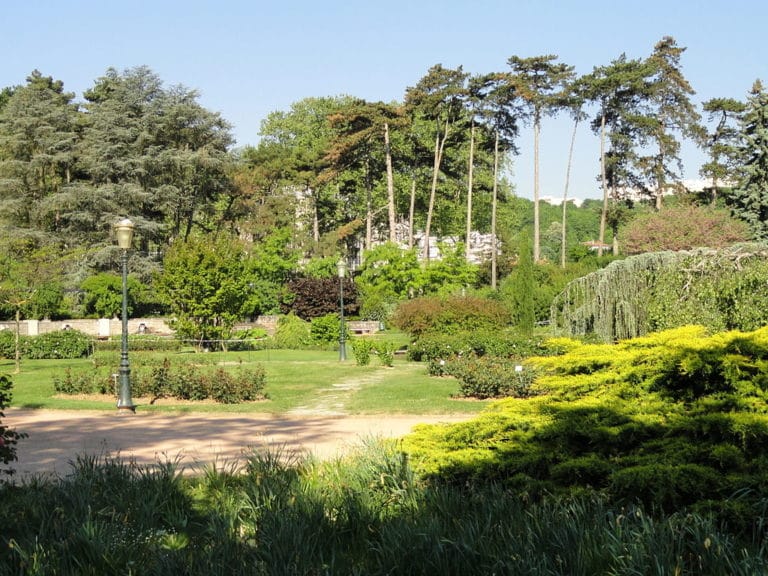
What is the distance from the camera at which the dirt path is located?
371 inches

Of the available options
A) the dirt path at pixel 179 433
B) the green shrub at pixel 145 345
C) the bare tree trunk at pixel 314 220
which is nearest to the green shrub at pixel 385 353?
the dirt path at pixel 179 433

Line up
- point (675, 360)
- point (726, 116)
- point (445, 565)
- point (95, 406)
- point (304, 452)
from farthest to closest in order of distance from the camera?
point (726, 116)
point (95, 406)
point (304, 452)
point (675, 360)
point (445, 565)

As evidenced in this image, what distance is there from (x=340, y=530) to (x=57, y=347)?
25465 mm

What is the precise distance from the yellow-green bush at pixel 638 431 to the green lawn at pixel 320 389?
6.51 m

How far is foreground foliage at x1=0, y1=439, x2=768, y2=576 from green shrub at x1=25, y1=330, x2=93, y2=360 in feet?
75.4

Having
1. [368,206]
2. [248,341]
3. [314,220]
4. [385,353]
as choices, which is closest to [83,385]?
[385,353]

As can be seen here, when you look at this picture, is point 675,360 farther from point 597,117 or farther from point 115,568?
point 597,117

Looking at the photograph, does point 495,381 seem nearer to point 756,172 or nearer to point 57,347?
point 57,347

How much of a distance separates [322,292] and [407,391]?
25036 mm

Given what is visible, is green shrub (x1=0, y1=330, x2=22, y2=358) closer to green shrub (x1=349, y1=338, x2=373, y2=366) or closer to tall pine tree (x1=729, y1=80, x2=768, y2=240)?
green shrub (x1=349, y1=338, x2=373, y2=366)

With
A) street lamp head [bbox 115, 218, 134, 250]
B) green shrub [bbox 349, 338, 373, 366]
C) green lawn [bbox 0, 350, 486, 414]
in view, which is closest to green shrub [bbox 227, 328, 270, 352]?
green lawn [bbox 0, 350, 486, 414]

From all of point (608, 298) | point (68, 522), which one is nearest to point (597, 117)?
point (608, 298)

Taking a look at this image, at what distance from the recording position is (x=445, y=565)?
4043 mm

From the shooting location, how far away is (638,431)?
Result: 5.79 meters
